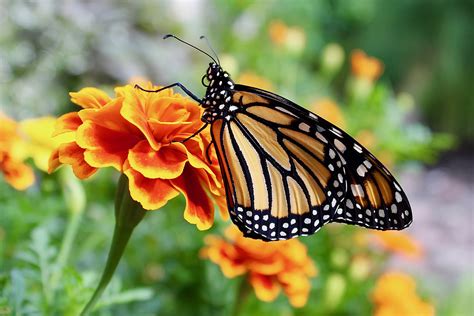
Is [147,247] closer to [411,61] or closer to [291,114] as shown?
[291,114]

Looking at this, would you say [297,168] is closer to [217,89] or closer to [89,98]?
[217,89]

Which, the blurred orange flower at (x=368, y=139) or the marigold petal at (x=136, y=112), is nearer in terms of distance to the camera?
the marigold petal at (x=136, y=112)

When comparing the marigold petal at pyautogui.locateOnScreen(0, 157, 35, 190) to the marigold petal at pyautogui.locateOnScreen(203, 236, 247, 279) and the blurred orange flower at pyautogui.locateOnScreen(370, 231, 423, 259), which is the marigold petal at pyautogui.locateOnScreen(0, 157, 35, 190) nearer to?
the marigold petal at pyautogui.locateOnScreen(203, 236, 247, 279)

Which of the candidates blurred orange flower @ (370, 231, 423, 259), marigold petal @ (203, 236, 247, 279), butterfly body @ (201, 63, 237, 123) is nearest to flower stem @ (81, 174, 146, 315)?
butterfly body @ (201, 63, 237, 123)

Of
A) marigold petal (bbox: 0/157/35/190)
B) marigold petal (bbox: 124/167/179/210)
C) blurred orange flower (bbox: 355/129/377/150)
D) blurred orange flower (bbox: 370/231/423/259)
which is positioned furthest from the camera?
blurred orange flower (bbox: 355/129/377/150)

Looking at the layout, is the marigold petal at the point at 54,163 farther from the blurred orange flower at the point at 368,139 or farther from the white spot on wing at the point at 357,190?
the blurred orange flower at the point at 368,139

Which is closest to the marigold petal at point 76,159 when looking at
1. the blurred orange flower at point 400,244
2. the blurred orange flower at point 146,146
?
the blurred orange flower at point 146,146

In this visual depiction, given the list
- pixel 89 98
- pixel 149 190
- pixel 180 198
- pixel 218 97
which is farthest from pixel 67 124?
pixel 180 198
